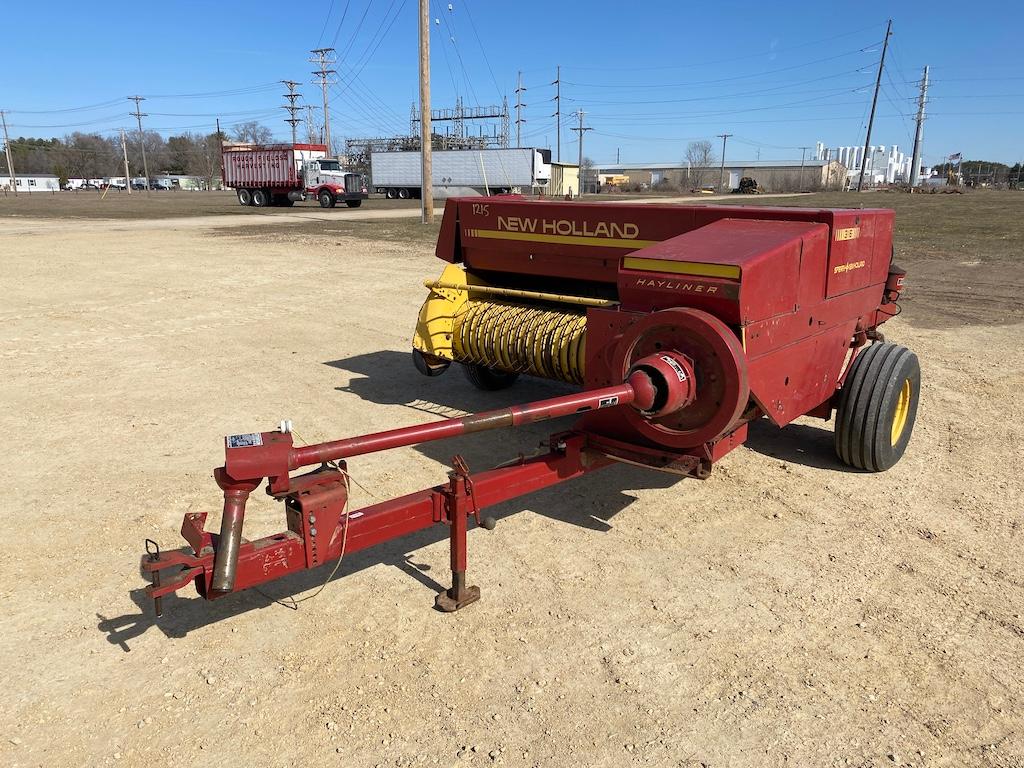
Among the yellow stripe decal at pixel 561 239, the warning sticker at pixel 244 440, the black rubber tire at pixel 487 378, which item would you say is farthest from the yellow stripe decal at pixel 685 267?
the black rubber tire at pixel 487 378

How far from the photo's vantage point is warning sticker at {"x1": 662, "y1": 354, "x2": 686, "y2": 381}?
3.38 metres

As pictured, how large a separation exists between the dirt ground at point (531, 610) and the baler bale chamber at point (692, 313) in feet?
1.83

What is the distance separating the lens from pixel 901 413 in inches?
198

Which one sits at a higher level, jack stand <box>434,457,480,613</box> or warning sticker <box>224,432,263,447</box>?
warning sticker <box>224,432,263,447</box>

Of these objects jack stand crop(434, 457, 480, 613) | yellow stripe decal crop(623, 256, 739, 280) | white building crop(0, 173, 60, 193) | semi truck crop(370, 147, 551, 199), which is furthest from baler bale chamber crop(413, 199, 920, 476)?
white building crop(0, 173, 60, 193)

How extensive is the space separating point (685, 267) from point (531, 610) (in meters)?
1.77

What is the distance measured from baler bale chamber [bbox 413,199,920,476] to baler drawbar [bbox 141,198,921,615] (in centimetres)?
1

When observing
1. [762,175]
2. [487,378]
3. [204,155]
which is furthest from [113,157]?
[487,378]

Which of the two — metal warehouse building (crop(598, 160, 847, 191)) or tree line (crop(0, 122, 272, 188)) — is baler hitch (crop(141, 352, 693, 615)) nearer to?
metal warehouse building (crop(598, 160, 847, 191))

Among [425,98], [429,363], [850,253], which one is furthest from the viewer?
[425,98]

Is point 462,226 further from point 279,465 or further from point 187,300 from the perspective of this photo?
point 187,300

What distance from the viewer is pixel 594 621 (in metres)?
3.25

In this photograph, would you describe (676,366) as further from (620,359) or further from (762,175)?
(762,175)

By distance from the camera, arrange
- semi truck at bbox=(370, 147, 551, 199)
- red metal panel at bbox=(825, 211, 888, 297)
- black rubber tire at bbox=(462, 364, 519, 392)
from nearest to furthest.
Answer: red metal panel at bbox=(825, 211, 888, 297) → black rubber tire at bbox=(462, 364, 519, 392) → semi truck at bbox=(370, 147, 551, 199)
